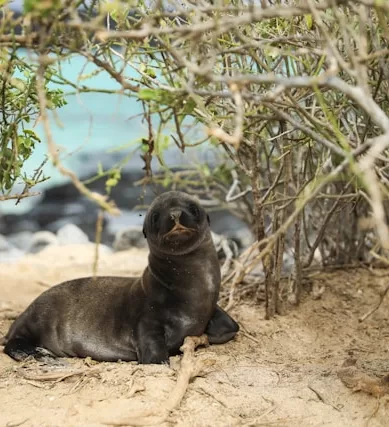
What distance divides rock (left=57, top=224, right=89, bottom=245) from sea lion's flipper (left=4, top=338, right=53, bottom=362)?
166 inches

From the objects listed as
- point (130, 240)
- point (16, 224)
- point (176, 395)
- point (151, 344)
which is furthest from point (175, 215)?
point (16, 224)

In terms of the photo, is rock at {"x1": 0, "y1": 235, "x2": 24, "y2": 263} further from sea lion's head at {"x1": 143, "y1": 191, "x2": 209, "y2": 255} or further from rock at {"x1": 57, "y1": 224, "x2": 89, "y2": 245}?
sea lion's head at {"x1": 143, "y1": 191, "x2": 209, "y2": 255}

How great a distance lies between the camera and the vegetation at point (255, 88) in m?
1.98

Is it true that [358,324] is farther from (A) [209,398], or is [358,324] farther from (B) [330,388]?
(A) [209,398]

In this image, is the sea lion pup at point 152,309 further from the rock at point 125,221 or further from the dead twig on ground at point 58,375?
the rock at point 125,221

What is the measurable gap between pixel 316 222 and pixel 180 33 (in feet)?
10.5

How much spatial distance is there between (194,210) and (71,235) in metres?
4.93

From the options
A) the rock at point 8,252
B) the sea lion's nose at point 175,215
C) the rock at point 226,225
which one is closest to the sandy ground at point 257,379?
the sea lion's nose at point 175,215

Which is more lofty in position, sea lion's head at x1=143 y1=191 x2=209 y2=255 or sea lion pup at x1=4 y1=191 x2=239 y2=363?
sea lion's head at x1=143 y1=191 x2=209 y2=255

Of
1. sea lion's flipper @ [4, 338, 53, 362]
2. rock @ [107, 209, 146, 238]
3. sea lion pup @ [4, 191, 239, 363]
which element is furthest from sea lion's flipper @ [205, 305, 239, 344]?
rock @ [107, 209, 146, 238]

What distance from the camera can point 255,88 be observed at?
3.80 metres

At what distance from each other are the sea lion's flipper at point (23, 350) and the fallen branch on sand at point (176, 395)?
0.83m

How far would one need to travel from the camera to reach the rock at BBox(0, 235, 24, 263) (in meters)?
7.45

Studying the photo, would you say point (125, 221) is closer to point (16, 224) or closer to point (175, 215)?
point (16, 224)
